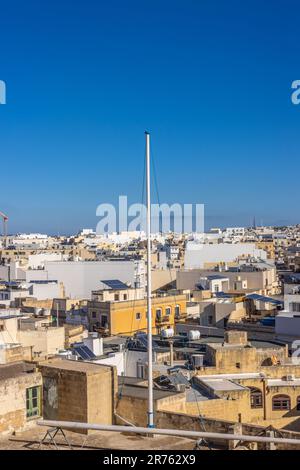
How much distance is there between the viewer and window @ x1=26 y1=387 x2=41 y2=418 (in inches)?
524

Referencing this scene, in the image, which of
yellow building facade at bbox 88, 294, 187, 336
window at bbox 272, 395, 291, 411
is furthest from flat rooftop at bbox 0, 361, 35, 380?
yellow building facade at bbox 88, 294, 187, 336

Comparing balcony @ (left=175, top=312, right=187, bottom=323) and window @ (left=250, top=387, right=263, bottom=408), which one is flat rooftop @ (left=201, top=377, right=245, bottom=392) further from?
balcony @ (left=175, top=312, right=187, bottom=323)

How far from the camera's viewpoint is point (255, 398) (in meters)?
20.1

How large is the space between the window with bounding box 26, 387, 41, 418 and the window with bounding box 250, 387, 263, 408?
8.03 m

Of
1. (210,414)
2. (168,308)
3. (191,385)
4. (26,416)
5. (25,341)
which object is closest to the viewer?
(26,416)

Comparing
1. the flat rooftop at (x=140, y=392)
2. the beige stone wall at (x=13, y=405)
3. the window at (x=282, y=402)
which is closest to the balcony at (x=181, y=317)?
the window at (x=282, y=402)

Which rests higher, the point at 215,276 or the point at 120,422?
the point at 215,276

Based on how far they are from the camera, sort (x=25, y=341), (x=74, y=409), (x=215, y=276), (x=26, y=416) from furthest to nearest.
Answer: (x=215, y=276)
(x=25, y=341)
(x=74, y=409)
(x=26, y=416)

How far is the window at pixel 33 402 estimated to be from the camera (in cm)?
1332

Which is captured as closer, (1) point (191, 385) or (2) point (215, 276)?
(1) point (191, 385)
